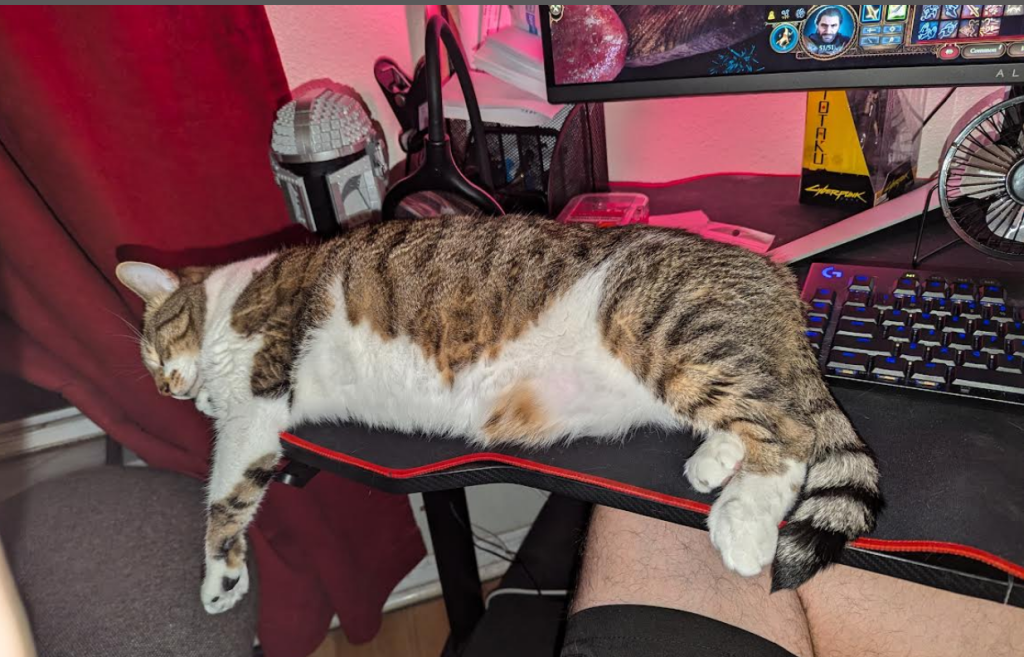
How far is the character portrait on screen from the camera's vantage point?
3.22 feet

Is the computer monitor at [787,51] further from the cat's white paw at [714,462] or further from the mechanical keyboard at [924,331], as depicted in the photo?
the cat's white paw at [714,462]

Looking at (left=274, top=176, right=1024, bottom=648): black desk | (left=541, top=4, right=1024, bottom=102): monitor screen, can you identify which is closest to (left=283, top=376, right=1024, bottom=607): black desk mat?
(left=274, top=176, right=1024, bottom=648): black desk

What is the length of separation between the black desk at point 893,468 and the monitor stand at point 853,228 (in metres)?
0.02

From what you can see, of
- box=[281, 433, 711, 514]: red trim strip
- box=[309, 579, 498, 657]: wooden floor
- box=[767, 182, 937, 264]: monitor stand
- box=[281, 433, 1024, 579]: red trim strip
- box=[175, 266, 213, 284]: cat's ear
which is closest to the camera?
box=[281, 433, 1024, 579]: red trim strip

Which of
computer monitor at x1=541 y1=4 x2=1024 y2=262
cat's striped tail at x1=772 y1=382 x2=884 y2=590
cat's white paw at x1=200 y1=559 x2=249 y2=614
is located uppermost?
computer monitor at x1=541 y1=4 x2=1024 y2=262

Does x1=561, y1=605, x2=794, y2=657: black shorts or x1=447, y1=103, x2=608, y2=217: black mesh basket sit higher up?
x1=447, y1=103, x2=608, y2=217: black mesh basket

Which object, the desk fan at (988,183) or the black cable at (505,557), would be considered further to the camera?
the black cable at (505,557)

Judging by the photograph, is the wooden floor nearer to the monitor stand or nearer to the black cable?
the black cable

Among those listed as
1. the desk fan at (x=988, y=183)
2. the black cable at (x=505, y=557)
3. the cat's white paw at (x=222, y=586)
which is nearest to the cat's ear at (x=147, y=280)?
the cat's white paw at (x=222, y=586)

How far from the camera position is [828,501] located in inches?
30.5

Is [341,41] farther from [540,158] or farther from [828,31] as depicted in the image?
[828,31]

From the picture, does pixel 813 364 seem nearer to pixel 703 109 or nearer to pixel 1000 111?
pixel 1000 111

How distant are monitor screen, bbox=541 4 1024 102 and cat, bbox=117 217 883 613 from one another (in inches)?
10.4

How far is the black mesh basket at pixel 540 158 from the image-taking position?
1.26m
